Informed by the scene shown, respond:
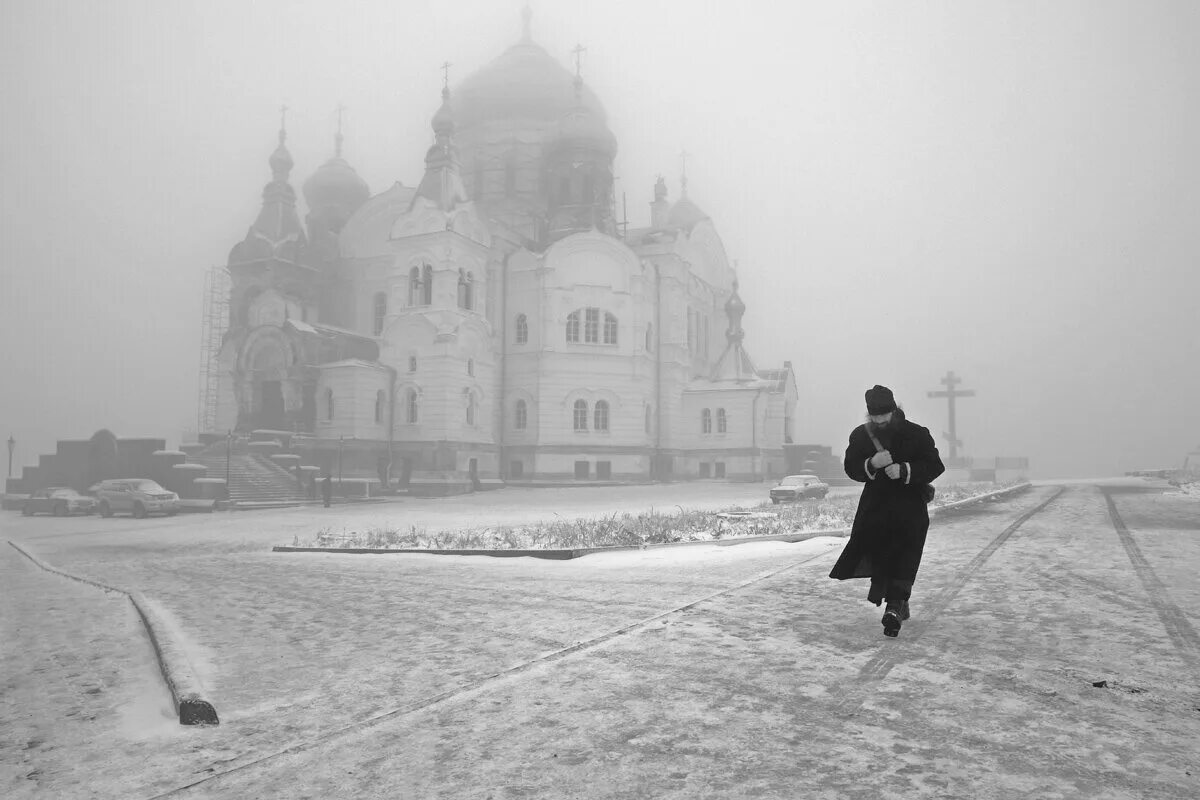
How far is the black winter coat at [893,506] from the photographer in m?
5.53

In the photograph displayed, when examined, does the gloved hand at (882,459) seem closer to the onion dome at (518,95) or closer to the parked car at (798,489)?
the parked car at (798,489)

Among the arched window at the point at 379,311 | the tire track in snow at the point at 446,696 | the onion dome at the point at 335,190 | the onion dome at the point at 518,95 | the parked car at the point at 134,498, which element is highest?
the onion dome at the point at 518,95

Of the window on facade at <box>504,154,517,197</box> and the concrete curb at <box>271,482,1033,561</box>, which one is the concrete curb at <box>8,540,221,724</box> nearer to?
the concrete curb at <box>271,482,1033,561</box>

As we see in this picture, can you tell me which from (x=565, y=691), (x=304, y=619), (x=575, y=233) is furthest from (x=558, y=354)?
(x=565, y=691)

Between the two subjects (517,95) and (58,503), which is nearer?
(58,503)

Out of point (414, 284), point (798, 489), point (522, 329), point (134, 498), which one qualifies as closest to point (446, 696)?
point (798, 489)

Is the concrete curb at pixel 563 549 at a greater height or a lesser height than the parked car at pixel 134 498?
lesser

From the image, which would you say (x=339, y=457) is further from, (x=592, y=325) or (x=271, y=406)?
Result: (x=592, y=325)

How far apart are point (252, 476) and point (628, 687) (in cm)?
2783

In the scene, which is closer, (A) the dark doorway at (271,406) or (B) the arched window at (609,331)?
(A) the dark doorway at (271,406)

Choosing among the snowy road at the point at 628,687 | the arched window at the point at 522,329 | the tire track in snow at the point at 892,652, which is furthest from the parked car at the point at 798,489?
the arched window at the point at 522,329

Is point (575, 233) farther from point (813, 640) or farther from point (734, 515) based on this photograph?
point (813, 640)

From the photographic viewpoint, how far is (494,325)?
130ft

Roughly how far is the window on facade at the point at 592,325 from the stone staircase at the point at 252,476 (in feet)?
50.4
